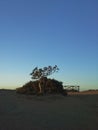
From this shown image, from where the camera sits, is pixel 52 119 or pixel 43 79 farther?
pixel 43 79

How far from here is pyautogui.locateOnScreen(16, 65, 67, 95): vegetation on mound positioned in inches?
1747

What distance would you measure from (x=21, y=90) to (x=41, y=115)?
2446 centimetres

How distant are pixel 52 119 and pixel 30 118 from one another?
1248mm

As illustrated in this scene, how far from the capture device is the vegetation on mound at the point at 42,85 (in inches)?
1747

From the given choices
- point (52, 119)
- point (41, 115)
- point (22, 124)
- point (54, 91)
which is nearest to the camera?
point (22, 124)

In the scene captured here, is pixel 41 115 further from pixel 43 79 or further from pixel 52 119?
pixel 43 79

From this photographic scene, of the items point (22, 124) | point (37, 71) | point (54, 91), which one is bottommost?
point (22, 124)

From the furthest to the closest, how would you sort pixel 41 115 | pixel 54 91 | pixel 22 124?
1. pixel 54 91
2. pixel 41 115
3. pixel 22 124

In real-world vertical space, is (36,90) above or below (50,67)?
below

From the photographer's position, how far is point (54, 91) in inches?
1742

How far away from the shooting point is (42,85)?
148ft

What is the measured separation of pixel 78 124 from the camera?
703 inches

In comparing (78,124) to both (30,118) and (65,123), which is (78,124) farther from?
(30,118)

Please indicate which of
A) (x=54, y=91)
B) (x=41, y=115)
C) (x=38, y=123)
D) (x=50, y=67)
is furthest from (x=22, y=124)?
(x=50, y=67)
